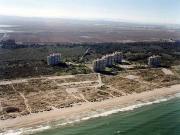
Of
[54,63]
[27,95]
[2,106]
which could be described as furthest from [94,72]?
[2,106]

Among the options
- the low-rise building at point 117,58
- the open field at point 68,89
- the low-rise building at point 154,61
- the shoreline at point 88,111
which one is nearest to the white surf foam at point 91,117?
the shoreline at point 88,111

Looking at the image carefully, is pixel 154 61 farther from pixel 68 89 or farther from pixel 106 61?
pixel 68 89

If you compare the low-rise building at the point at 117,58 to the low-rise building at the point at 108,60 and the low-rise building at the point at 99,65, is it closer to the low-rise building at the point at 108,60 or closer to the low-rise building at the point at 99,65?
the low-rise building at the point at 108,60

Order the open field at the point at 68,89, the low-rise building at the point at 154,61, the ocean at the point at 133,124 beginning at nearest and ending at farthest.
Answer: the ocean at the point at 133,124, the open field at the point at 68,89, the low-rise building at the point at 154,61

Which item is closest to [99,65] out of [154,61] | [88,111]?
[154,61]

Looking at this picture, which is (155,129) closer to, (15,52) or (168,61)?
(168,61)

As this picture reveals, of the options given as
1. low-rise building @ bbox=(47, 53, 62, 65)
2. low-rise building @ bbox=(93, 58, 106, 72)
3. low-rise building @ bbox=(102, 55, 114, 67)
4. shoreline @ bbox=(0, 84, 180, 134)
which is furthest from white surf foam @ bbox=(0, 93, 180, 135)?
low-rise building @ bbox=(47, 53, 62, 65)
